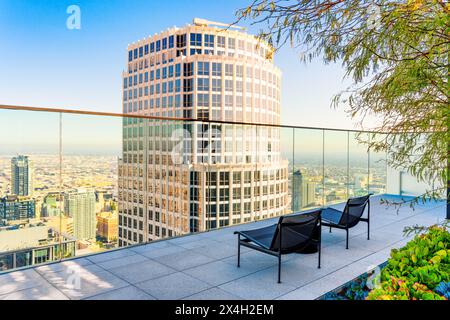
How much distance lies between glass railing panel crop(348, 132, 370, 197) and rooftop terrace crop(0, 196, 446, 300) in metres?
3.19

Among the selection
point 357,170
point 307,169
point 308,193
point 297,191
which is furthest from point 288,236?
point 357,170

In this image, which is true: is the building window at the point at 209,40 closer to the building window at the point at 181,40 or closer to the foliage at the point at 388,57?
the building window at the point at 181,40

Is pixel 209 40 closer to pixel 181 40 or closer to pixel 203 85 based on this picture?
pixel 181 40

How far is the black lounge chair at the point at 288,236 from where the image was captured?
10.3 ft

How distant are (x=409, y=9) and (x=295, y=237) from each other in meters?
2.10

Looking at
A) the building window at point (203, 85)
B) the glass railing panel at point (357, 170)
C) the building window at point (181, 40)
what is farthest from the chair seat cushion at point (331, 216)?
the building window at point (181, 40)

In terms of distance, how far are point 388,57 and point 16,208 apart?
388cm

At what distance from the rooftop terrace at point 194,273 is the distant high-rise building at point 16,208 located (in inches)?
24.3

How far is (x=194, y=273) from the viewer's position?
3301 mm

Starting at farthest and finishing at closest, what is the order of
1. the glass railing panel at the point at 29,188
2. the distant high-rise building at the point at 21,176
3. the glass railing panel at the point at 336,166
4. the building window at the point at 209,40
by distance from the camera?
the building window at the point at 209,40
the glass railing panel at the point at 336,166
the distant high-rise building at the point at 21,176
the glass railing panel at the point at 29,188

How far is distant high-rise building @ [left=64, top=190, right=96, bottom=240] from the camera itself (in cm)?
393

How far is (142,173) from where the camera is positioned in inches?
220

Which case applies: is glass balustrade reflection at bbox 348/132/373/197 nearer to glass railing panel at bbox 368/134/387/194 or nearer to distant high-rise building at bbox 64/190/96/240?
glass railing panel at bbox 368/134/387/194
